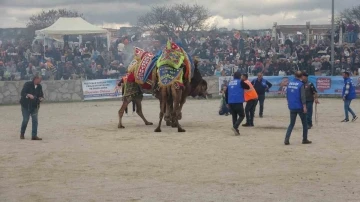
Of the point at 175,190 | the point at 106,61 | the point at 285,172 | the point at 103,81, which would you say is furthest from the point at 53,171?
the point at 106,61

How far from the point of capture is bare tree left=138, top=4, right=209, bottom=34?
50.4 meters

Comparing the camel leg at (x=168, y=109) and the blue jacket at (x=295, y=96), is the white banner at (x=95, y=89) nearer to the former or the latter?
the camel leg at (x=168, y=109)

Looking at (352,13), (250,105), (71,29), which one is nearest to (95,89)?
(71,29)

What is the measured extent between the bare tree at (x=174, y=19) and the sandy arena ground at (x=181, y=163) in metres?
28.7

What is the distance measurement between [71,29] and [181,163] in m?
27.8

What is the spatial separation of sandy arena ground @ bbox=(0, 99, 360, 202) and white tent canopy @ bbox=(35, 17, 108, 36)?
18320 millimetres

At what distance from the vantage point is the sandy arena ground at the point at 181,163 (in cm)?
1059

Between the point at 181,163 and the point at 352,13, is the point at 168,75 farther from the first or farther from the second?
the point at 352,13

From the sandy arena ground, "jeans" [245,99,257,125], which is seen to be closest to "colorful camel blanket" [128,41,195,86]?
the sandy arena ground

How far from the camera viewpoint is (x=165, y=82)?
62.5 ft

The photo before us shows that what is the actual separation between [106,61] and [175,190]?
28.0 m

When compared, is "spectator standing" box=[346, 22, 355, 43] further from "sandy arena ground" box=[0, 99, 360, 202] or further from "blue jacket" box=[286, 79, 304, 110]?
"blue jacket" box=[286, 79, 304, 110]

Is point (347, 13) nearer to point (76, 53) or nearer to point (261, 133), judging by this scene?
point (76, 53)

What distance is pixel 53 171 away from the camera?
1279cm
